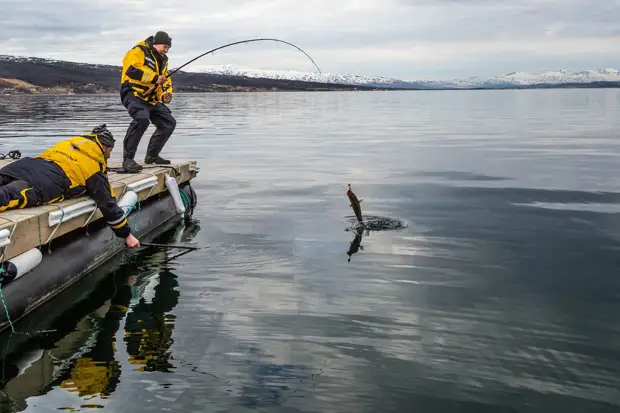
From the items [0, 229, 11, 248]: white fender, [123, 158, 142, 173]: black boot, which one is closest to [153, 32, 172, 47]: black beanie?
[123, 158, 142, 173]: black boot

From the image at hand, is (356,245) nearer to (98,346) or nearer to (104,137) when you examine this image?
(104,137)

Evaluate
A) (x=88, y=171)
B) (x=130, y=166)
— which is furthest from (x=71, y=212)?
(x=130, y=166)

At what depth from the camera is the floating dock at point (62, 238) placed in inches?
273

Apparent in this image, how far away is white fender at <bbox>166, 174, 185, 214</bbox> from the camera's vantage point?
12273 millimetres

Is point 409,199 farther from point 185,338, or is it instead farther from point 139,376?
point 139,376

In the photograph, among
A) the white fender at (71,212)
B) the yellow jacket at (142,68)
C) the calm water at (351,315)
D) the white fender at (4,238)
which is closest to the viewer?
the calm water at (351,315)

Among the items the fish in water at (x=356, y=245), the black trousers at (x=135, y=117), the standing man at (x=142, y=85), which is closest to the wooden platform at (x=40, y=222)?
the black trousers at (x=135, y=117)

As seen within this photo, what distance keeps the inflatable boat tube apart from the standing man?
128cm

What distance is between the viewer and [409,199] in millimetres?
14477

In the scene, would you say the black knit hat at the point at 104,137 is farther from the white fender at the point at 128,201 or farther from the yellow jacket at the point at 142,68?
Answer: the yellow jacket at the point at 142,68

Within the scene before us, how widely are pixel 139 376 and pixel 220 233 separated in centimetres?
585

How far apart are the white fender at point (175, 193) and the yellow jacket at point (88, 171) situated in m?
3.53

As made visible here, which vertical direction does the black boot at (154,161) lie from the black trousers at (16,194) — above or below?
below

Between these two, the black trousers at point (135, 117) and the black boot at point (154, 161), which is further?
the black boot at point (154, 161)
